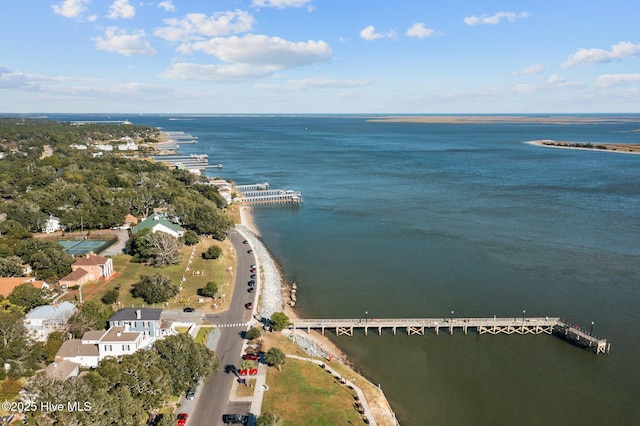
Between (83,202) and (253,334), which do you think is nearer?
(253,334)

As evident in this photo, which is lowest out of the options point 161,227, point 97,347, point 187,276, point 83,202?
point 97,347

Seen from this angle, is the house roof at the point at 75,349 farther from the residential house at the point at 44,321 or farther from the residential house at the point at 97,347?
the residential house at the point at 44,321

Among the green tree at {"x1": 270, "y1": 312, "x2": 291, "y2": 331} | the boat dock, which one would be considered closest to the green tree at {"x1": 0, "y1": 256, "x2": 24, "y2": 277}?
the green tree at {"x1": 270, "y1": 312, "x2": 291, "y2": 331}

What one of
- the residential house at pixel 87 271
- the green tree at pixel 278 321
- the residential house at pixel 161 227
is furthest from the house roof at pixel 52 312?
the residential house at pixel 161 227

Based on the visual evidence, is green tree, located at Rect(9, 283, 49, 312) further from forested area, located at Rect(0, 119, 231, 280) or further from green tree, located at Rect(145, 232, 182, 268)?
green tree, located at Rect(145, 232, 182, 268)

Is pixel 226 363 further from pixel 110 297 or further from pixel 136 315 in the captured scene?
pixel 110 297

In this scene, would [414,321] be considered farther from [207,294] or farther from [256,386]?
[207,294]

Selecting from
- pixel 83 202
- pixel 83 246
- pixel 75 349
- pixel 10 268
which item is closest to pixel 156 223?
pixel 83 246

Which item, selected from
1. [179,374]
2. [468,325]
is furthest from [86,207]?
[468,325]
